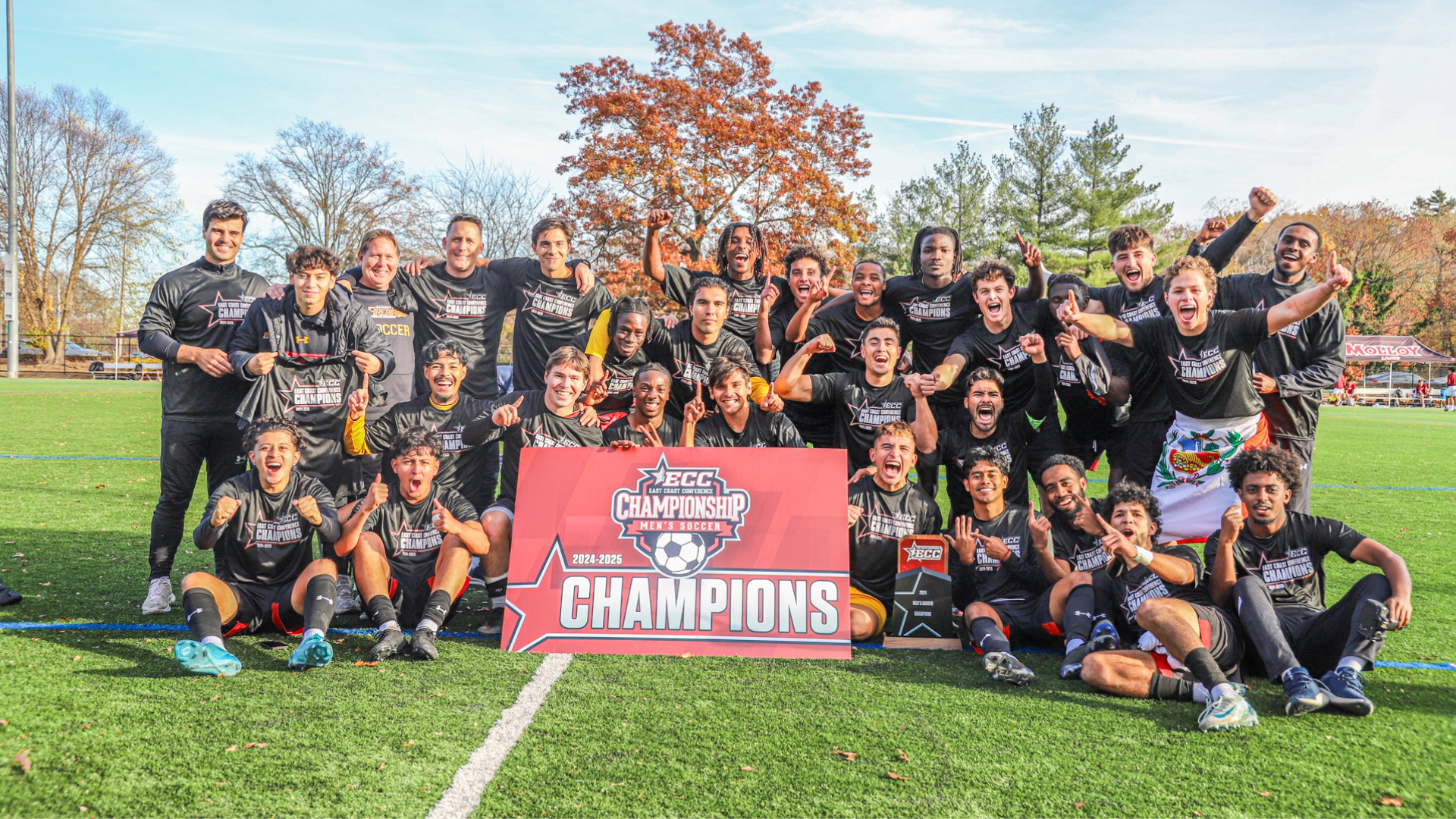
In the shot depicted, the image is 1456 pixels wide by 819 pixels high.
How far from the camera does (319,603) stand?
4.26 m

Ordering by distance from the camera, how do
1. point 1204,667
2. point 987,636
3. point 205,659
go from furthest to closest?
point 987,636 < point 205,659 < point 1204,667

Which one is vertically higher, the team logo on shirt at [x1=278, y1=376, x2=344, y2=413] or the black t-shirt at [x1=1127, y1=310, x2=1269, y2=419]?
the black t-shirt at [x1=1127, y1=310, x2=1269, y2=419]

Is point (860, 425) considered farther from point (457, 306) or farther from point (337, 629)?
point (337, 629)

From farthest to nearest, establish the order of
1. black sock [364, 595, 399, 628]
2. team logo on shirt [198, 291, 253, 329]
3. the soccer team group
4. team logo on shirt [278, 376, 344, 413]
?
1. team logo on shirt [198, 291, 253, 329]
2. team logo on shirt [278, 376, 344, 413]
3. black sock [364, 595, 399, 628]
4. the soccer team group

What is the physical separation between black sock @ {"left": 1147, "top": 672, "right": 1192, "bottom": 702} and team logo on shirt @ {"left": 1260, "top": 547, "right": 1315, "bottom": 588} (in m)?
0.77

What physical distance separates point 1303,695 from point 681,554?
9.49 feet

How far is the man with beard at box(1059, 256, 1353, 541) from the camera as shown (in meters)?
5.03

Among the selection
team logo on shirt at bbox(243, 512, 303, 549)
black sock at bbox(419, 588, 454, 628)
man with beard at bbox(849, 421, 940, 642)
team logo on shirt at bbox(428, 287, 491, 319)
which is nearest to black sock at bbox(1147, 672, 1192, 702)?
man with beard at bbox(849, 421, 940, 642)

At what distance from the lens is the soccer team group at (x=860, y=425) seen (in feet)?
13.6

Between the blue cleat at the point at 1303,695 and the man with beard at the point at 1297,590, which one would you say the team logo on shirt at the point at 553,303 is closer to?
the man with beard at the point at 1297,590

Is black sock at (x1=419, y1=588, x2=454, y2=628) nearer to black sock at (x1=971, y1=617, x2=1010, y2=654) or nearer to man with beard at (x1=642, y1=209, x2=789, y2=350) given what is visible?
man with beard at (x1=642, y1=209, x2=789, y2=350)

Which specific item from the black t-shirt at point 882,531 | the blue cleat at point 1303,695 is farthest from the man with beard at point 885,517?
the blue cleat at point 1303,695

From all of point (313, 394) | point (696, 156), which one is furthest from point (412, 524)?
point (696, 156)

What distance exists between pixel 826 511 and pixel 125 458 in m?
11.5
